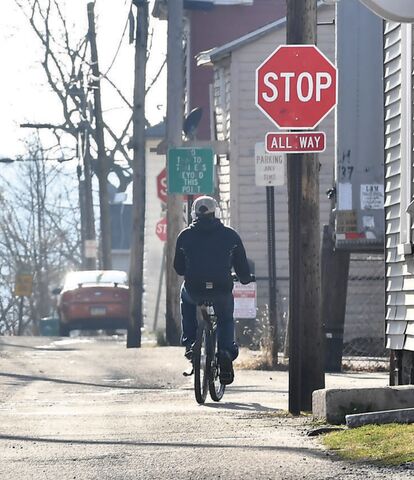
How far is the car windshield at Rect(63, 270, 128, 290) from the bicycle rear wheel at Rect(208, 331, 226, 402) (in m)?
22.2

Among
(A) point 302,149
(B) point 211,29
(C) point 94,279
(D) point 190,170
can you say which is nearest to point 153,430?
(A) point 302,149

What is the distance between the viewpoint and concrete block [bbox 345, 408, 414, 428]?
1029 centimetres

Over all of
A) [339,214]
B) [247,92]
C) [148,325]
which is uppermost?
[247,92]

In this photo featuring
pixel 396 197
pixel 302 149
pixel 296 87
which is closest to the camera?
pixel 302 149

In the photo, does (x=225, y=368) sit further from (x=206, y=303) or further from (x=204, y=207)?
(x=204, y=207)

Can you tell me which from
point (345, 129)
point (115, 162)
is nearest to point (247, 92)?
point (345, 129)

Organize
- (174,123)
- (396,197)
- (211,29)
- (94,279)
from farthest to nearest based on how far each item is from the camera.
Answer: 1. (211,29)
2. (94,279)
3. (174,123)
4. (396,197)

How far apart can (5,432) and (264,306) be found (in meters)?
16.6

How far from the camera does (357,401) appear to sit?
1095 cm

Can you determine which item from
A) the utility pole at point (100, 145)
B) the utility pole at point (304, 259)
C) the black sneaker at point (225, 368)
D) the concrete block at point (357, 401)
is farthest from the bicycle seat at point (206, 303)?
the utility pole at point (100, 145)

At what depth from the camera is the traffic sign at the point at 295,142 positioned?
12289mm

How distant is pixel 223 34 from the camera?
37000mm

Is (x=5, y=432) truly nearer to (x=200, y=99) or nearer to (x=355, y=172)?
(x=355, y=172)

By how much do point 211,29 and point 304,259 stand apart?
24990mm
